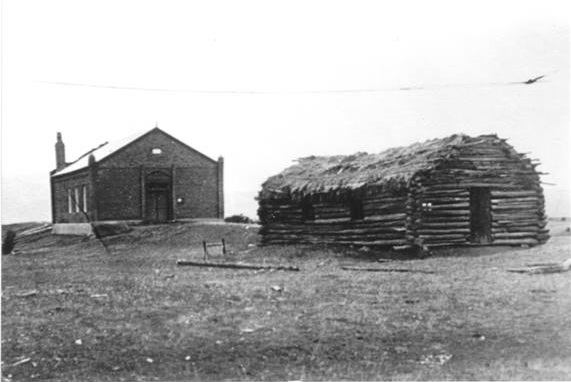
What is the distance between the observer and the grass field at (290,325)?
7137 millimetres

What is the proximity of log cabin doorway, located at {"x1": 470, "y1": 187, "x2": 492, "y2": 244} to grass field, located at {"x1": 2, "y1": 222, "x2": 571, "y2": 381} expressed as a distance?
5594 millimetres

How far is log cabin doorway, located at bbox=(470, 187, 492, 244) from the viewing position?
20.9m

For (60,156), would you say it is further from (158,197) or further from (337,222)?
(337,222)

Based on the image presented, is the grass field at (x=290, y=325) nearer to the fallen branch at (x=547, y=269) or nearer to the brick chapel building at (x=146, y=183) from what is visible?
the fallen branch at (x=547, y=269)

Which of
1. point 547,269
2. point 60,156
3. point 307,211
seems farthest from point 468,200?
point 60,156

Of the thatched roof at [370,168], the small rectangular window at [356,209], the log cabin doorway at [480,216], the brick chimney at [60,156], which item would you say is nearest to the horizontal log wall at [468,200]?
the log cabin doorway at [480,216]

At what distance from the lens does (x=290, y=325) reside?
891 cm

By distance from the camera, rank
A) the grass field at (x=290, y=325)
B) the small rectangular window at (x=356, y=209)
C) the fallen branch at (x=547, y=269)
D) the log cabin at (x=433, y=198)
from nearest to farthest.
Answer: the grass field at (x=290, y=325) < the fallen branch at (x=547, y=269) < the log cabin at (x=433, y=198) < the small rectangular window at (x=356, y=209)

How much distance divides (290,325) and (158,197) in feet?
95.0

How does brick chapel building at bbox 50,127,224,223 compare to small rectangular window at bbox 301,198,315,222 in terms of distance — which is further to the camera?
brick chapel building at bbox 50,127,224,223

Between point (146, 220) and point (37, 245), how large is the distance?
575 cm

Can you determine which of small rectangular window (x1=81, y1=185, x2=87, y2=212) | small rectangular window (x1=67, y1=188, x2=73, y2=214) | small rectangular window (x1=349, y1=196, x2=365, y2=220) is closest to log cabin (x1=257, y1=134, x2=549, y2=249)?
small rectangular window (x1=349, y1=196, x2=365, y2=220)

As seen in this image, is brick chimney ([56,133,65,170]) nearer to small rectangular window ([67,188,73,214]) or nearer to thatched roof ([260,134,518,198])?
small rectangular window ([67,188,73,214])

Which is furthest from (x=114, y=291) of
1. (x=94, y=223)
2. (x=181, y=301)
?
(x=94, y=223)
